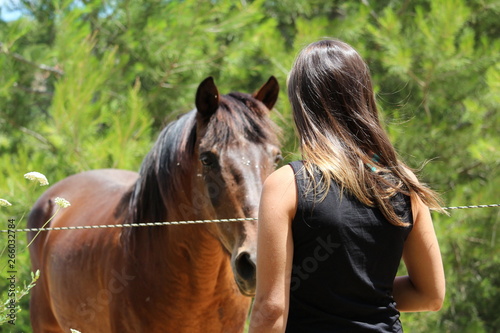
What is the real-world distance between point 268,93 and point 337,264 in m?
1.61

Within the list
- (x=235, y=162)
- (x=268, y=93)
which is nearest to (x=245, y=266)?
(x=235, y=162)

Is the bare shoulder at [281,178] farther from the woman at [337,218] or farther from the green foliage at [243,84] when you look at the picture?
the green foliage at [243,84]

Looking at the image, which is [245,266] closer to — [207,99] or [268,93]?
[207,99]

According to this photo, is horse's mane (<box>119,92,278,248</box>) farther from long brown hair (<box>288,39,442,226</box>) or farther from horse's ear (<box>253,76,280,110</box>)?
long brown hair (<box>288,39,442,226</box>)

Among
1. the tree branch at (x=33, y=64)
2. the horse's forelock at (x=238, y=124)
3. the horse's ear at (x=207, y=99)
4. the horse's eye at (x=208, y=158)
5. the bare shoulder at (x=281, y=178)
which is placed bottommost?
the horse's eye at (x=208, y=158)

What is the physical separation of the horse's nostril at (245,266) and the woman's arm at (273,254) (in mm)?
787

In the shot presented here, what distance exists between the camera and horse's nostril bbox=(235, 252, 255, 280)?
2.07 meters

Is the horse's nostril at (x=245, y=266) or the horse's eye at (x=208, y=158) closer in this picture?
the horse's nostril at (x=245, y=266)

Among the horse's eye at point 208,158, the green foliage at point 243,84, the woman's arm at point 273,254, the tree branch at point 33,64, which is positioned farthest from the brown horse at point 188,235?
the tree branch at point 33,64

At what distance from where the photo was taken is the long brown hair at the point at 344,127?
1.33 m

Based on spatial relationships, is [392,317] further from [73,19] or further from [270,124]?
[73,19]

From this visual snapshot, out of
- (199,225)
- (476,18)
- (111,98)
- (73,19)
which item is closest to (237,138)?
(199,225)

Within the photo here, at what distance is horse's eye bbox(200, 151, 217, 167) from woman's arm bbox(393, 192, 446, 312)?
1.06 m

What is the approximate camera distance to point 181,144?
2631mm
